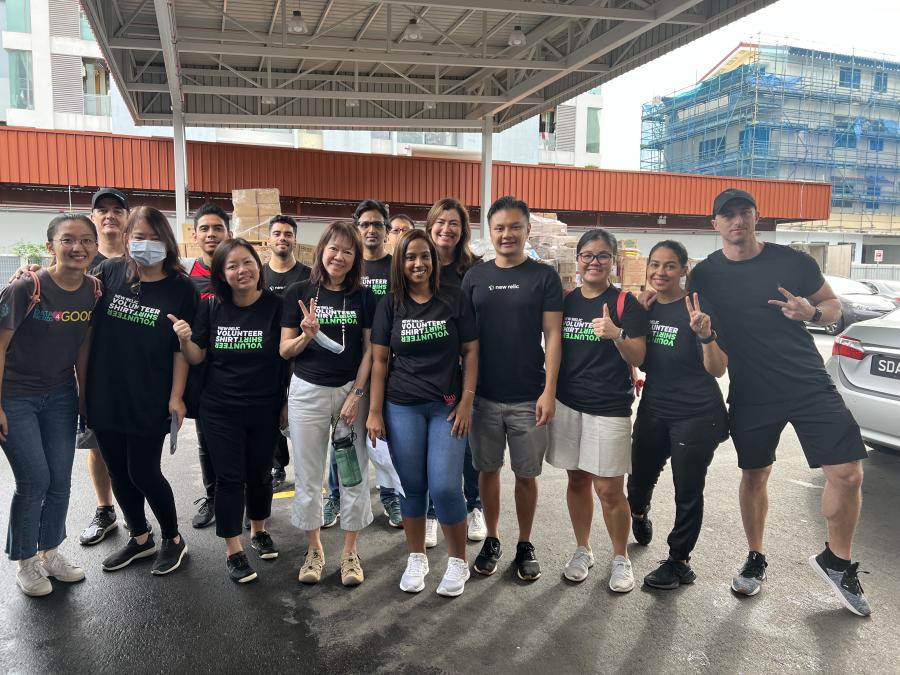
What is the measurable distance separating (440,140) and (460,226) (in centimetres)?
2526

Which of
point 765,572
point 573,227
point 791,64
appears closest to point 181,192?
point 573,227

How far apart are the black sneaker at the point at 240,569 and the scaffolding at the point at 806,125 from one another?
44.2m

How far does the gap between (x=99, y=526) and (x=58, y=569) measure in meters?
0.62

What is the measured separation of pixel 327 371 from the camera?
134 inches

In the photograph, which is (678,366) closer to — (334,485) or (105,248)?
(334,485)

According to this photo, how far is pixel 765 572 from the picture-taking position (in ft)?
11.7

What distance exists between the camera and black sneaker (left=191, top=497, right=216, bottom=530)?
4.20m

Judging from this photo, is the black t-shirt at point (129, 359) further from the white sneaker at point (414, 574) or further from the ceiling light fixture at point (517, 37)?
the ceiling light fixture at point (517, 37)

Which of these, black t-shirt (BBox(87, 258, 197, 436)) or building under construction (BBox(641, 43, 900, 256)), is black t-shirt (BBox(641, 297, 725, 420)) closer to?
black t-shirt (BBox(87, 258, 197, 436))

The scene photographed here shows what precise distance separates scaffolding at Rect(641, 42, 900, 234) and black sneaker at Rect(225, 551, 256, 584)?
44.2 meters

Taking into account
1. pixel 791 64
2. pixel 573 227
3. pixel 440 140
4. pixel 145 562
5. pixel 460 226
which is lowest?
pixel 145 562

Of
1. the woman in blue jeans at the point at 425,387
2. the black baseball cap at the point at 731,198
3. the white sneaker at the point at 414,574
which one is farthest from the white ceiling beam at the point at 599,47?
the white sneaker at the point at 414,574

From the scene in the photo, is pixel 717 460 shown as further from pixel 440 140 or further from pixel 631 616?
pixel 440 140

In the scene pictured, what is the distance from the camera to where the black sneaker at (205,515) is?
4.20 meters
